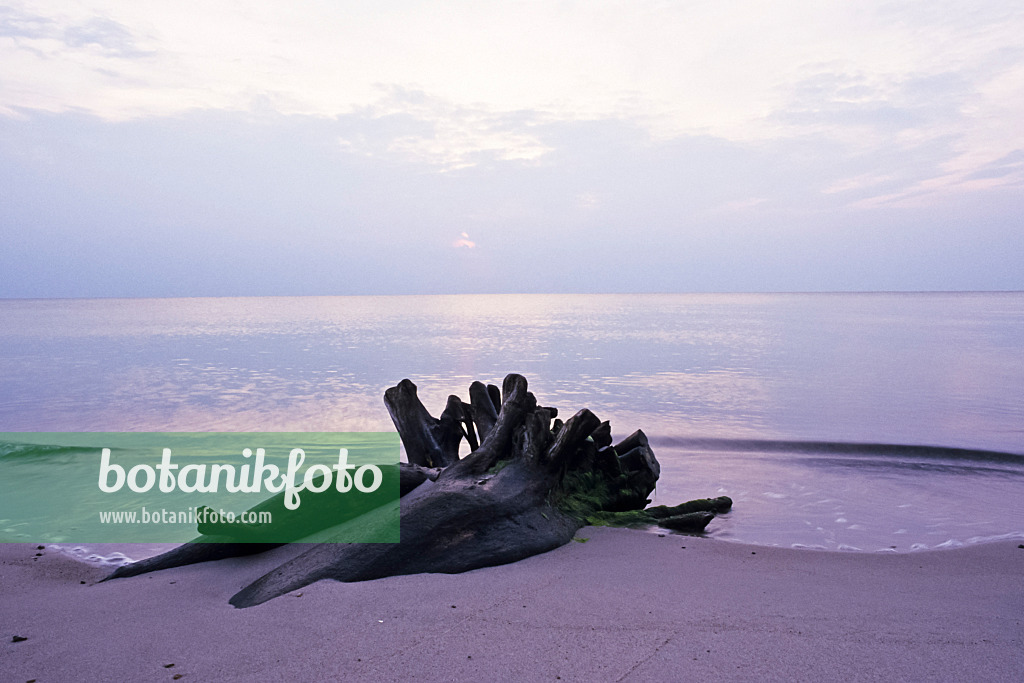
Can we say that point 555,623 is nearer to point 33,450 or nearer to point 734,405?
point 33,450

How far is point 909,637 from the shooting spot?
3.36m

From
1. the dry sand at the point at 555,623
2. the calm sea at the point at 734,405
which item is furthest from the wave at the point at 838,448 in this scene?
the dry sand at the point at 555,623

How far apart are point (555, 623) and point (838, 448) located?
9304 mm

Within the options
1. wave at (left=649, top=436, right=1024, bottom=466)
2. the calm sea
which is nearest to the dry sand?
the calm sea

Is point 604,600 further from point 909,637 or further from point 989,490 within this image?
point 989,490

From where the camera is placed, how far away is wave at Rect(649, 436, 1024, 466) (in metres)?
10.2

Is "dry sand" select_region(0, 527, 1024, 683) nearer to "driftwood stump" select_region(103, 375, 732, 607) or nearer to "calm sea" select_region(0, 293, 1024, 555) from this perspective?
"driftwood stump" select_region(103, 375, 732, 607)

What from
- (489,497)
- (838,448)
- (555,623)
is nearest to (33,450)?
(489,497)

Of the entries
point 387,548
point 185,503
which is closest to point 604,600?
point 387,548

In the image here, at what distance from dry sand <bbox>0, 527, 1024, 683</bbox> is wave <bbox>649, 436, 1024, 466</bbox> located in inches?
238

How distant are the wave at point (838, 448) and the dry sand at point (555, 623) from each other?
6039mm

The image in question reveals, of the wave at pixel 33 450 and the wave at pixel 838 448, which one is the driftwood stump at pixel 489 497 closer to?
the wave at pixel 838 448

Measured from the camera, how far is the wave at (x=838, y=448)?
1023 centimetres

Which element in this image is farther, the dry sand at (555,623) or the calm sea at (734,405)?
the calm sea at (734,405)
